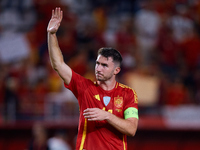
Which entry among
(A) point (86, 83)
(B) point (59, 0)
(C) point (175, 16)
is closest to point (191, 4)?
(C) point (175, 16)

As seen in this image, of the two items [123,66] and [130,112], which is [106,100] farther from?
[123,66]

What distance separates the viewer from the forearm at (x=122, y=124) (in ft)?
13.3

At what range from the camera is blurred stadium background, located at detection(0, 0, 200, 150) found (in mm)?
9859

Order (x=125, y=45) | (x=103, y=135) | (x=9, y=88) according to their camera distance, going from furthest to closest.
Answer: (x=125, y=45)
(x=9, y=88)
(x=103, y=135)

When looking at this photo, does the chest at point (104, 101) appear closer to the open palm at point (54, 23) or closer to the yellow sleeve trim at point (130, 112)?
the yellow sleeve trim at point (130, 112)

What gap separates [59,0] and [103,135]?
9.65 meters

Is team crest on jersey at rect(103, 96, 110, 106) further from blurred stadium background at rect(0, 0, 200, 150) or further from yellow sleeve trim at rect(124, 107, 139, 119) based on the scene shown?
blurred stadium background at rect(0, 0, 200, 150)

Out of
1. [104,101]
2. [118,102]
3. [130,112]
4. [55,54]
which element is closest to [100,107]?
[104,101]

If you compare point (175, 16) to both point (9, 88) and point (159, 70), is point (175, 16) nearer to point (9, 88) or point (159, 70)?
point (159, 70)

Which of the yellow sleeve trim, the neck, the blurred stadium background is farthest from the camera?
the blurred stadium background

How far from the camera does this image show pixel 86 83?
14.9 ft

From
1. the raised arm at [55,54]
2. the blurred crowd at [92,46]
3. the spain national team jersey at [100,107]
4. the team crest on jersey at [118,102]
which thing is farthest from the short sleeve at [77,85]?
the blurred crowd at [92,46]

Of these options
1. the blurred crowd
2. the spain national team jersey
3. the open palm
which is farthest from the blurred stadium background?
the open palm

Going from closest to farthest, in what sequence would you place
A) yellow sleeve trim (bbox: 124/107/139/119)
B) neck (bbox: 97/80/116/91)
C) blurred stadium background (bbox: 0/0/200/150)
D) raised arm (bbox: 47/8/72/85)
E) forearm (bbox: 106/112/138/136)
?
forearm (bbox: 106/112/138/136)
raised arm (bbox: 47/8/72/85)
yellow sleeve trim (bbox: 124/107/139/119)
neck (bbox: 97/80/116/91)
blurred stadium background (bbox: 0/0/200/150)
